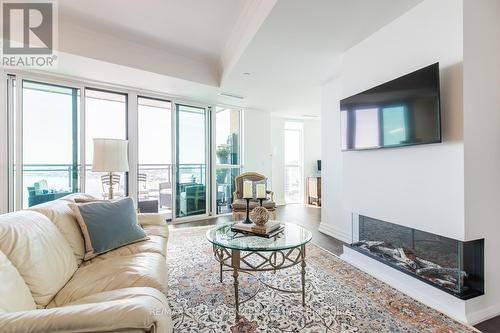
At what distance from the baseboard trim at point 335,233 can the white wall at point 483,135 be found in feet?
5.14

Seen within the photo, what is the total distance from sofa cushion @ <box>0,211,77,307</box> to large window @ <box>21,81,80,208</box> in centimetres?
260

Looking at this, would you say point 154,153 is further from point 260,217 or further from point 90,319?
point 90,319

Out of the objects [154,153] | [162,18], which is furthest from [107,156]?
[162,18]

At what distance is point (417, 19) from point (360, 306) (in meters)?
2.41

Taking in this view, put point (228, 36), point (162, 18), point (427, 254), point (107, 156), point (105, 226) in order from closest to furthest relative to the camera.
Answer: point (105, 226)
point (427, 254)
point (162, 18)
point (107, 156)
point (228, 36)

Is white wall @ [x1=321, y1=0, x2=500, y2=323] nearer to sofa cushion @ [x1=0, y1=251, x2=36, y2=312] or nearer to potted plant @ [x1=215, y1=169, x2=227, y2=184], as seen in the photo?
sofa cushion @ [x1=0, y1=251, x2=36, y2=312]

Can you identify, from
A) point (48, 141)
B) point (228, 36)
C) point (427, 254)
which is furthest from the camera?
point (48, 141)

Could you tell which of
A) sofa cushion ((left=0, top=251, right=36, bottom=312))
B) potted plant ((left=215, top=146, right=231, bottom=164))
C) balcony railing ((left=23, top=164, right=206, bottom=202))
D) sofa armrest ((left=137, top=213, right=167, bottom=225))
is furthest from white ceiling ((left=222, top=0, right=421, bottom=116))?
sofa cushion ((left=0, top=251, right=36, bottom=312))

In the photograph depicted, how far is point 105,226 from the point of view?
1.77 metres

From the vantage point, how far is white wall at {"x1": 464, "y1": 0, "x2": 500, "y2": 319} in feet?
5.49

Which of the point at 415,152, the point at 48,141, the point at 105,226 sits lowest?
the point at 105,226

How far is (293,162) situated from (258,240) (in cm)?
527

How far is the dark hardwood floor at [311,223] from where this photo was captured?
64.6 inches

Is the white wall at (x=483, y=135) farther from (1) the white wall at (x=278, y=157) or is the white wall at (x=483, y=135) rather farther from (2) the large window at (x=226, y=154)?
(1) the white wall at (x=278, y=157)
